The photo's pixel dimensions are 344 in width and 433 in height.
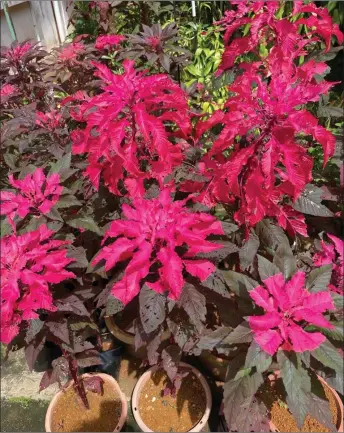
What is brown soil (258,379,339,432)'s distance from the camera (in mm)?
1499

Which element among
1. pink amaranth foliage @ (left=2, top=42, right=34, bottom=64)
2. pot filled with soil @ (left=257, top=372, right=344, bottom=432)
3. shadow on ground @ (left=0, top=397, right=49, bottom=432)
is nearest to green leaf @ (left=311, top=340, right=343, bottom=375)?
pot filled with soil @ (left=257, top=372, right=344, bottom=432)

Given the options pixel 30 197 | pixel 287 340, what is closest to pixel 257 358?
pixel 287 340

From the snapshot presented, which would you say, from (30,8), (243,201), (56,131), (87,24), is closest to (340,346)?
(243,201)

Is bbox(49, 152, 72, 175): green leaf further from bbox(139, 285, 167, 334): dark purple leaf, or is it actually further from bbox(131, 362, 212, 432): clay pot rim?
bbox(131, 362, 212, 432): clay pot rim

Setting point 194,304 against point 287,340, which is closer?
point 287,340

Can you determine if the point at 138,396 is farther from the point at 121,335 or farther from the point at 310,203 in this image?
the point at 310,203

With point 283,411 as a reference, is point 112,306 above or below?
above

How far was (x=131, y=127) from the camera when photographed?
1.30 meters

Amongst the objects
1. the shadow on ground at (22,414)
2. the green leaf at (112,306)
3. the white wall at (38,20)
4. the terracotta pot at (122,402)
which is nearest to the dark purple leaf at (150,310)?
the green leaf at (112,306)

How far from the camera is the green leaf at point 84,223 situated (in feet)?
4.31

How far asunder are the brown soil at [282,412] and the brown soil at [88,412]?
2.10 feet

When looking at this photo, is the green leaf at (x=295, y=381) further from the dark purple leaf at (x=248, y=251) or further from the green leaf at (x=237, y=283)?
the dark purple leaf at (x=248, y=251)

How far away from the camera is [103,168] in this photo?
1387mm

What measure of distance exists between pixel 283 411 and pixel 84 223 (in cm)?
109
